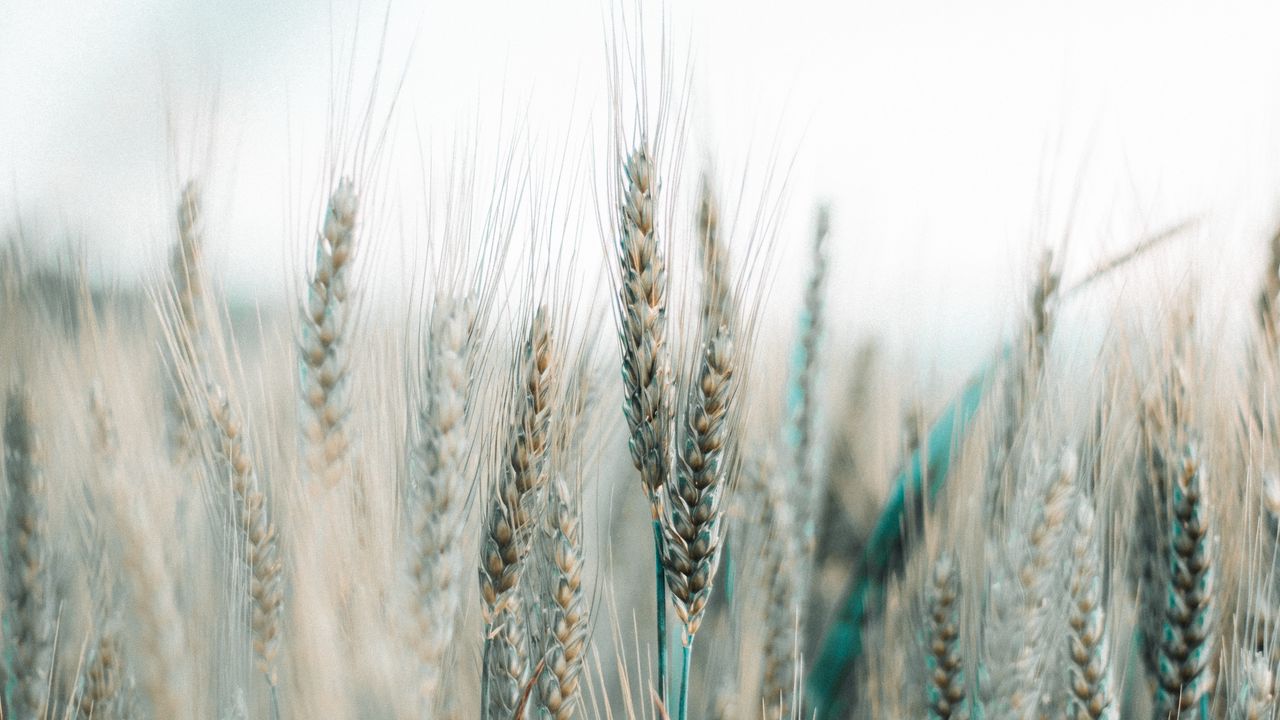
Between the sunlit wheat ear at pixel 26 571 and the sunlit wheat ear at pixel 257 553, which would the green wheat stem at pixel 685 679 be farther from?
the sunlit wheat ear at pixel 26 571

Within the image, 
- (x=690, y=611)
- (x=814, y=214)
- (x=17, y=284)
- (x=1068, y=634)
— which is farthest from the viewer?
(x=814, y=214)

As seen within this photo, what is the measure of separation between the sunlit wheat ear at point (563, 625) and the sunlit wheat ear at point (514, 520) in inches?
1.0

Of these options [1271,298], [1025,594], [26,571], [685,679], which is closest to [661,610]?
[685,679]

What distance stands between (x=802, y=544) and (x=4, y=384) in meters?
0.85

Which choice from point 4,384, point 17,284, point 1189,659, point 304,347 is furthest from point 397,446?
point 1189,659

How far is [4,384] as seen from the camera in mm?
898

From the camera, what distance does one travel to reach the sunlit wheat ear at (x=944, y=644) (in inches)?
33.2

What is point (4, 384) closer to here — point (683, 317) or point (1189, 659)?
point (683, 317)

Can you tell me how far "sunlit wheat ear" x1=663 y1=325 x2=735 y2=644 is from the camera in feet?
2.15

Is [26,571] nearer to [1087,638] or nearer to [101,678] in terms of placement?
[101,678]

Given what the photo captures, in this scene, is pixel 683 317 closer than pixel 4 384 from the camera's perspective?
Yes

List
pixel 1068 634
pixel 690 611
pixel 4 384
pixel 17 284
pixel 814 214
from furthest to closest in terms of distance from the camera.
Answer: pixel 814 214, pixel 17 284, pixel 4 384, pixel 1068 634, pixel 690 611

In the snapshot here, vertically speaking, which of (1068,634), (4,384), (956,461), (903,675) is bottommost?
(903,675)

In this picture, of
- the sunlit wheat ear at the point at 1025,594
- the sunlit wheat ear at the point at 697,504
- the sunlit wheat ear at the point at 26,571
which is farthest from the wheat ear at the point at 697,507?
the sunlit wheat ear at the point at 26,571
